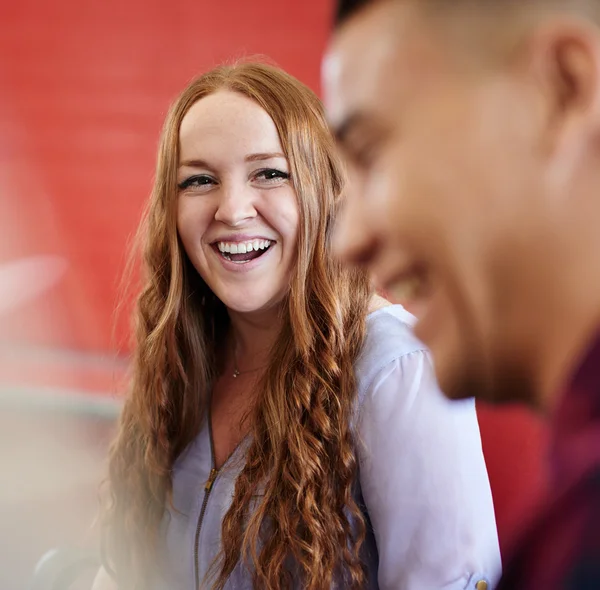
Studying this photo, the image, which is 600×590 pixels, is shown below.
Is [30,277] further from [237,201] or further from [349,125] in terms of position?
[349,125]

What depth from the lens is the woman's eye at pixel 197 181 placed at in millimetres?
887

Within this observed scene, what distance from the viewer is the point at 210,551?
0.95m

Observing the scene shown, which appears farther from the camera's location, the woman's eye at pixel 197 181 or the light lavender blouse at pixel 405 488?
the woman's eye at pixel 197 181

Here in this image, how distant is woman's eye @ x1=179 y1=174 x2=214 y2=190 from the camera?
0.89m

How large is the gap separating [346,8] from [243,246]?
56 centimetres

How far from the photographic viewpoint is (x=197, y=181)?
2.95 feet

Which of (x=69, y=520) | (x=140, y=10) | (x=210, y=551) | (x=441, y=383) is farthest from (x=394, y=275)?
(x=140, y=10)

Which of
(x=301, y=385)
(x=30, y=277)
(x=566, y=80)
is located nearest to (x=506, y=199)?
(x=566, y=80)

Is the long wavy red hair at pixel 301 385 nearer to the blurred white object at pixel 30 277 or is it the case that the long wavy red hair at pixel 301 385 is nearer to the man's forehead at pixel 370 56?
the man's forehead at pixel 370 56

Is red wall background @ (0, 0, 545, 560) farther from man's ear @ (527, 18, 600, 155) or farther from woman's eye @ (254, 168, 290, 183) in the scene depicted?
man's ear @ (527, 18, 600, 155)

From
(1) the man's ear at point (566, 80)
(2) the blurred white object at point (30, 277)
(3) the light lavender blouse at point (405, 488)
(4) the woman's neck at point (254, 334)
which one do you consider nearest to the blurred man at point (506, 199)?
(1) the man's ear at point (566, 80)

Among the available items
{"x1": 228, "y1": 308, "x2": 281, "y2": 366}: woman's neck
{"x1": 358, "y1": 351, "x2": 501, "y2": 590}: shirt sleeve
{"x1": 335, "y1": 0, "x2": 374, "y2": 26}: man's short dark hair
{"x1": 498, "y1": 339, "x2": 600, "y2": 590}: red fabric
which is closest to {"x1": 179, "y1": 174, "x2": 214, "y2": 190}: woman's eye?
{"x1": 228, "y1": 308, "x2": 281, "y2": 366}: woman's neck

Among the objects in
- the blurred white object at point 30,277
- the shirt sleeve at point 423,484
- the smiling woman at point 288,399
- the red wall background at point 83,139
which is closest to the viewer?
the shirt sleeve at point 423,484

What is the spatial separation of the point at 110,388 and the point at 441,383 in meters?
1.36
